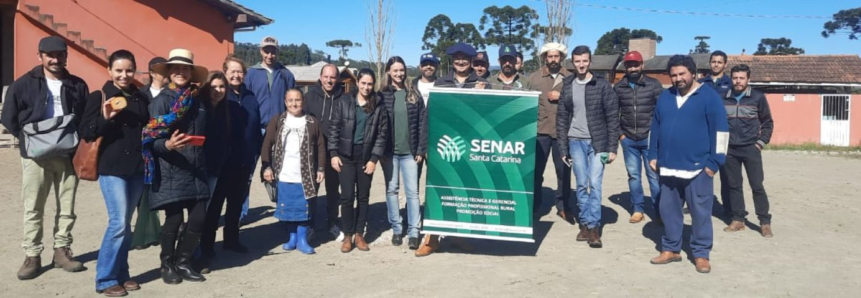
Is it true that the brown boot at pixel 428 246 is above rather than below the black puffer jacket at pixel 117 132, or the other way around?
below

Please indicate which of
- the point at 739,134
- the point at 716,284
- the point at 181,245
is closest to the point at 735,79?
the point at 739,134

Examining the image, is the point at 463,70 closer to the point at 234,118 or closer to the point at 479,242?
the point at 479,242

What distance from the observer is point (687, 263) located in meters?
6.05

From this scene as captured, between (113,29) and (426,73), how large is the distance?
13.4m

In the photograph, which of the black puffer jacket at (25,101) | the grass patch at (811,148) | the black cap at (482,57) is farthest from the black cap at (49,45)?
the grass patch at (811,148)

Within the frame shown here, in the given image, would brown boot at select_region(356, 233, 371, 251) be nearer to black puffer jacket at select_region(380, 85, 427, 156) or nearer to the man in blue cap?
black puffer jacket at select_region(380, 85, 427, 156)

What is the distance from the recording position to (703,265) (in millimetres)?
5746

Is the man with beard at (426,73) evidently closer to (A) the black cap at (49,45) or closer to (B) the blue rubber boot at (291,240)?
(B) the blue rubber boot at (291,240)

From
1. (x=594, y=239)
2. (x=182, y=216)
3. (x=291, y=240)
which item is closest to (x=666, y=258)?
(x=594, y=239)

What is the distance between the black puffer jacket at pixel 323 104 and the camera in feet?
21.6

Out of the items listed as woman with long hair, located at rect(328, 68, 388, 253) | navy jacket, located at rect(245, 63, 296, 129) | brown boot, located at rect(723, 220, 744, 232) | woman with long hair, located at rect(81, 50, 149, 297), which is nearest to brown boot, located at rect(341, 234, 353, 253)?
woman with long hair, located at rect(328, 68, 388, 253)

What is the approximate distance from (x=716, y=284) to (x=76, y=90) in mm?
5407

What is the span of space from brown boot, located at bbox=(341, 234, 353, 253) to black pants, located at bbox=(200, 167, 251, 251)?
102cm

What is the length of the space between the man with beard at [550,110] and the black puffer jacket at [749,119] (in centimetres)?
185
